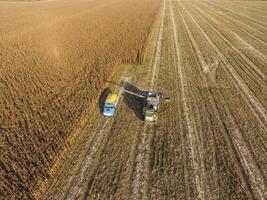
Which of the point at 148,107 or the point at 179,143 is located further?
the point at 148,107

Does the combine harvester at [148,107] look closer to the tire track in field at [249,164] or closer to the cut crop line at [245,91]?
the tire track in field at [249,164]

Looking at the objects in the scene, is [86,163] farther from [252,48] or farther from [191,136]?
[252,48]

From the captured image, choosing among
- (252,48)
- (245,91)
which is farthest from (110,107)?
(252,48)

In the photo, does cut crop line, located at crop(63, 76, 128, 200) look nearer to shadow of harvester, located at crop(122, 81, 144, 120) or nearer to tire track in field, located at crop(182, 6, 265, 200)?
shadow of harvester, located at crop(122, 81, 144, 120)

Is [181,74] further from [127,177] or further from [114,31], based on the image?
[114,31]

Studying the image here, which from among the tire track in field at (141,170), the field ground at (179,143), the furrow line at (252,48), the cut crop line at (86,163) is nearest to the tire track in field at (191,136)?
the field ground at (179,143)

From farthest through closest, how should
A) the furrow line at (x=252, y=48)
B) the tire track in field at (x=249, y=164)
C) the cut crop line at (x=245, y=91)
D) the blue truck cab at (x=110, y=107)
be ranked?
1. the furrow line at (x=252, y=48)
2. the cut crop line at (x=245, y=91)
3. the blue truck cab at (x=110, y=107)
4. the tire track in field at (x=249, y=164)

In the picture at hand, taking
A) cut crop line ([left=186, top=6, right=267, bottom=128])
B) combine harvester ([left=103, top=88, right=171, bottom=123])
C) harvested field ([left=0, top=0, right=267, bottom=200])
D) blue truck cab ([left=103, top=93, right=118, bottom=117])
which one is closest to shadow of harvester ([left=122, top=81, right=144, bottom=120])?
harvested field ([left=0, top=0, right=267, bottom=200])
